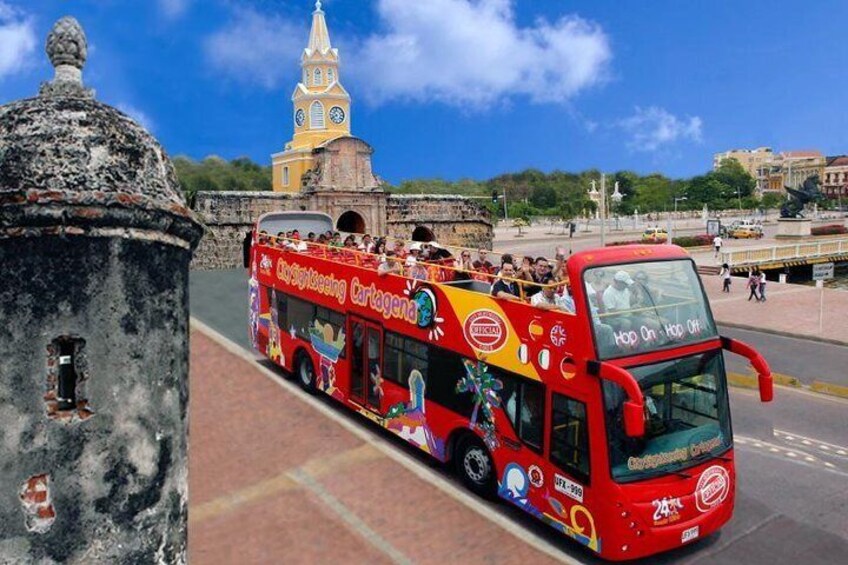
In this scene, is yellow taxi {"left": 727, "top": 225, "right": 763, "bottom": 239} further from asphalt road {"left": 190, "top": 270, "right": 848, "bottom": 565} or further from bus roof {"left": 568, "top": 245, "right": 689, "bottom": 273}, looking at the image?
bus roof {"left": 568, "top": 245, "right": 689, "bottom": 273}

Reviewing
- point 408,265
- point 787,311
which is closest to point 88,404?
point 408,265

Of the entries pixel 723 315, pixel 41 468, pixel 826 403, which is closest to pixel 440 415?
pixel 41 468

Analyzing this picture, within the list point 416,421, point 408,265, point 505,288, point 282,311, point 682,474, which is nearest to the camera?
point 682,474

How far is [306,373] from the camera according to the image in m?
14.4

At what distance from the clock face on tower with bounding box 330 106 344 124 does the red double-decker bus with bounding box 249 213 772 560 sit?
93.3 ft

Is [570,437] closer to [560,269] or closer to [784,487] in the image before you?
[560,269]

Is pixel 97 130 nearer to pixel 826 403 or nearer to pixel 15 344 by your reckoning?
pixel 15 344

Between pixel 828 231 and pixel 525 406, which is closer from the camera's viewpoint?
pixel 525 406

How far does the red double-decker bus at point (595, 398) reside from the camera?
304 inches

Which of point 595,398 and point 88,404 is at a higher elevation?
point 88,404

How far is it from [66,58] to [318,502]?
714cm

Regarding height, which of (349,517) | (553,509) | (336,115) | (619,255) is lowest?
(349,517)

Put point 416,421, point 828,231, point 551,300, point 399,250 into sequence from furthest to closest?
1. point 828,231
2. point 399,250
3. point 416,421
4. point 551,300

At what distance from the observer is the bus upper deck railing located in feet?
31.0
